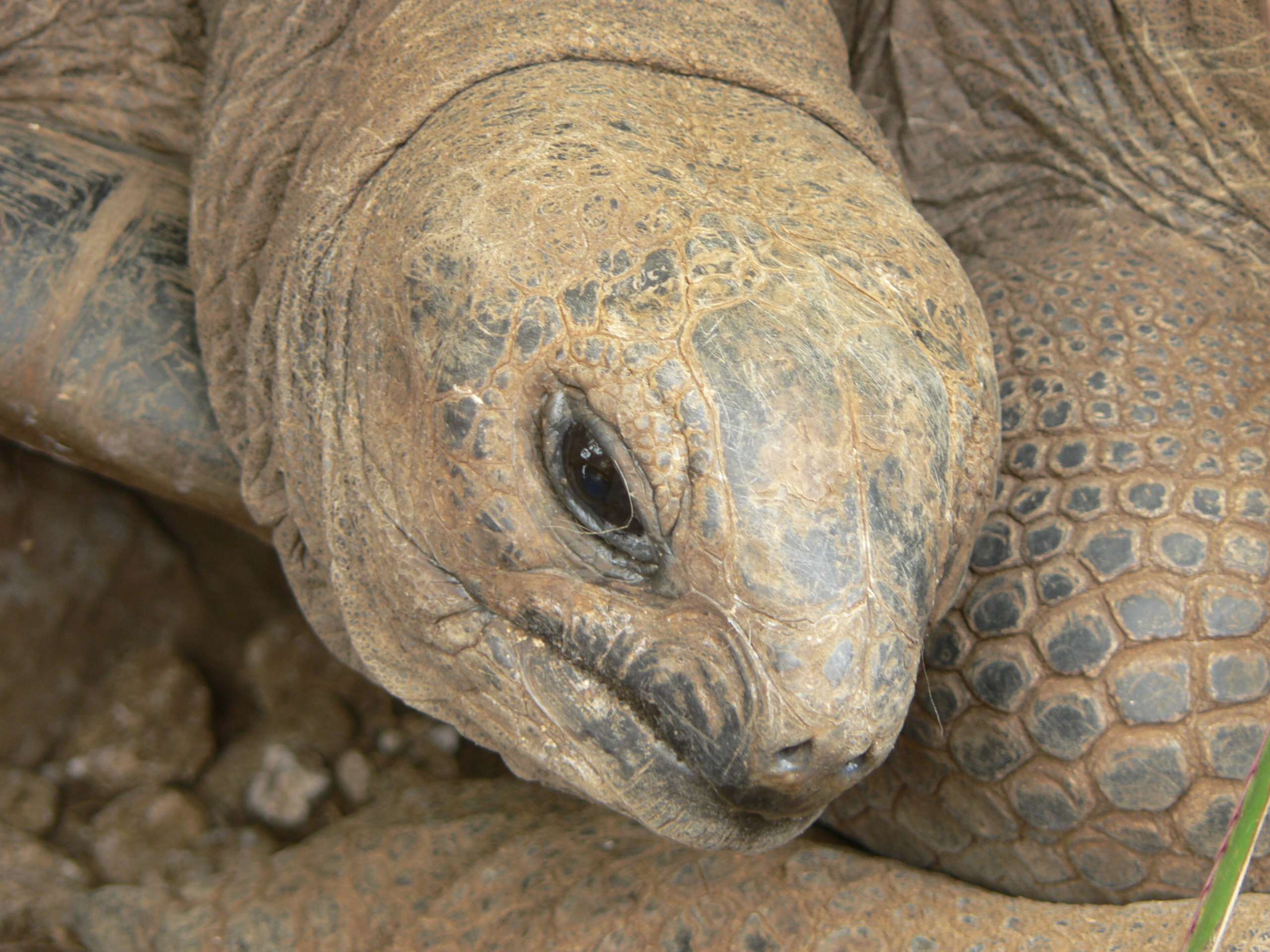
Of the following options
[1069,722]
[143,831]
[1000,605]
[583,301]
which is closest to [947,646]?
[1000,605]

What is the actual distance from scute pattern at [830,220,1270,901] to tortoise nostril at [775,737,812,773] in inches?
22.5

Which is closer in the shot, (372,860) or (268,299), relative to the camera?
(268,299)

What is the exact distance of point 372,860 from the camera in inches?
73.3

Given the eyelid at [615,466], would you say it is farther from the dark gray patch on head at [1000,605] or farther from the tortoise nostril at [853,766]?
the dark gray patch on head at [1000,605]

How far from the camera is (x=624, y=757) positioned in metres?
1.25

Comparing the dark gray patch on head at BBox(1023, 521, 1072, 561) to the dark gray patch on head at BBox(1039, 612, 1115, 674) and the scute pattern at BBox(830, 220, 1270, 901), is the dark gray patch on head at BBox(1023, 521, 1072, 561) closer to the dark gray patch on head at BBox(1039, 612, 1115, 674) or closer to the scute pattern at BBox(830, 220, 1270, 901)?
the scute pattern at BBox(830, 220, 1270, 901)

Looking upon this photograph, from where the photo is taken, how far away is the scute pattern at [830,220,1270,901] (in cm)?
154

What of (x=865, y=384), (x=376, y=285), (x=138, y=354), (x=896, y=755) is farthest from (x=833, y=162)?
(x=138, y=354)

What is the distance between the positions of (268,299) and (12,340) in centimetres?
64

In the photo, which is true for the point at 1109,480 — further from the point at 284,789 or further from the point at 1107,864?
the point at 284,789

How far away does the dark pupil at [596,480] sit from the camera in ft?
3.69

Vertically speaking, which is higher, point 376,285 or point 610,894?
point 376,285

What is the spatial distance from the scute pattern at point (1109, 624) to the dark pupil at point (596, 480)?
75 cm

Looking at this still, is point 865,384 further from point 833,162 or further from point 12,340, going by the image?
point 12,340
